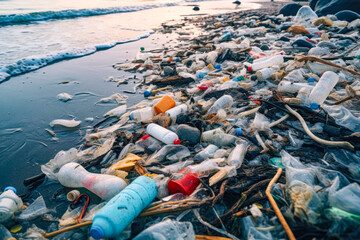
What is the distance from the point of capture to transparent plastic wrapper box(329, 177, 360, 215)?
1300mm

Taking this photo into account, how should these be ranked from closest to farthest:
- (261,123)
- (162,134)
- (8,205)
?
(8,205), (261,123), (162,134)

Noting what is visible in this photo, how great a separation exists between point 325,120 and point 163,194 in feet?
7.46

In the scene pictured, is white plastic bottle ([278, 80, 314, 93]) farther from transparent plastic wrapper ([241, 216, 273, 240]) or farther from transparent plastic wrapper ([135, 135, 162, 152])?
transparent plastic wrapper ([241, 216, 273, 240])

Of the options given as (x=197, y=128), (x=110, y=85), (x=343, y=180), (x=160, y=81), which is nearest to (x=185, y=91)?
(x=160, y=81)

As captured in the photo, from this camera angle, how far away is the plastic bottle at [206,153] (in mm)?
2409

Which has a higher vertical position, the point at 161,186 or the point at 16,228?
the point at 161,186

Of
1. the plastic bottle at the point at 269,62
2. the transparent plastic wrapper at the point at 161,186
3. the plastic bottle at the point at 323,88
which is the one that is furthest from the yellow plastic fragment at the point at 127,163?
the plastic bottle at the point at 269,62

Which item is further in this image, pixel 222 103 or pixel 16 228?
pixel 222 103

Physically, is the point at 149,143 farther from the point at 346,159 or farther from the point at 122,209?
the point at 346,159

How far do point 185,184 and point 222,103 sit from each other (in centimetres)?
189

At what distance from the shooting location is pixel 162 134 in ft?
9.30

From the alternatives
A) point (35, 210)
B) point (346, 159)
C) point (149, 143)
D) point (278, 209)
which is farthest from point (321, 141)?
point (35, 210)

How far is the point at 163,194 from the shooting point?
1933 mm

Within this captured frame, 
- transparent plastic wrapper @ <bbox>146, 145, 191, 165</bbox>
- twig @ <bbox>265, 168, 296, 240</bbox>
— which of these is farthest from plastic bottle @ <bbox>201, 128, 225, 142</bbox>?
twig @ <bbox>265, 168, 296, 240</bbox>
